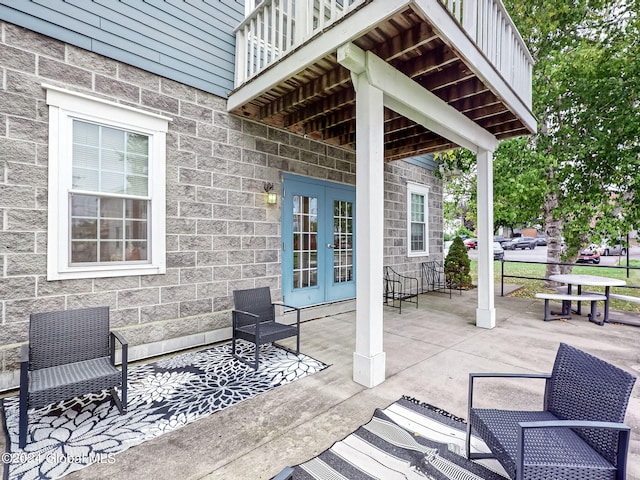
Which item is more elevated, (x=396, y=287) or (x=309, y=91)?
(x=309, y=91)

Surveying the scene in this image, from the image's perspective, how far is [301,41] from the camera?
10.4 feet

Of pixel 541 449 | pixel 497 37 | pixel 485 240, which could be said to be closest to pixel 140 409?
pixel 541 449

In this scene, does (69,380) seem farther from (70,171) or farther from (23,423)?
(70,171)

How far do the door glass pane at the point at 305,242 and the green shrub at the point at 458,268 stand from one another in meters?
4.64

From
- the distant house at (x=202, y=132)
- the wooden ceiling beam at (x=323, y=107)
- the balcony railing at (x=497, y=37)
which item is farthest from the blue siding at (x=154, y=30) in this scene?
the balcony railing at (x=497, y=37)

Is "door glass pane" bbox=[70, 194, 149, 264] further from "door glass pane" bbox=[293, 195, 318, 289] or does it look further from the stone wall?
the stone wall

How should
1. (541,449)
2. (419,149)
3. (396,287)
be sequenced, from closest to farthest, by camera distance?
1. (541,449)
2. (419,149)
3. (396,287)

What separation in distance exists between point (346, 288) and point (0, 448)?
4741mm

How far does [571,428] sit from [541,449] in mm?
256

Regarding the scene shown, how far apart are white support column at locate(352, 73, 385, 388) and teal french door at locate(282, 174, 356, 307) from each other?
2126mm

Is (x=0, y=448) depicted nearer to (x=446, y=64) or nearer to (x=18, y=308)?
(x=18, y=308)

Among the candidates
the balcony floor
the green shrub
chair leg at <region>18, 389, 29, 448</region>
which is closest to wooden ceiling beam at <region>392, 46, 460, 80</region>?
the balcony floor

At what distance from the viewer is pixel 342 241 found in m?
5.97

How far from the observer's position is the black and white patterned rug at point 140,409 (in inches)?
79.2
